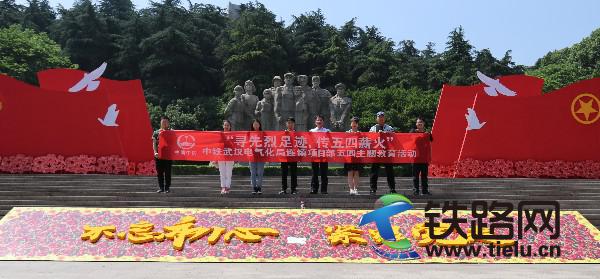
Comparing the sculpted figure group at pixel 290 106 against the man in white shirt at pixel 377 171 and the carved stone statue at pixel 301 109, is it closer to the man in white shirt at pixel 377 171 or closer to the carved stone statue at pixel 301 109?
the carved stone statue at pixel 301 109

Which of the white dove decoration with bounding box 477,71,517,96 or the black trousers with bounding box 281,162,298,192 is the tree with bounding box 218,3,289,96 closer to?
the white dove decoration with bounding box 477,71,517,96

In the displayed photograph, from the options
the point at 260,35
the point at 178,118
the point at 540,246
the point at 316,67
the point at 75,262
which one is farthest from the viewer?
the point at 316,67

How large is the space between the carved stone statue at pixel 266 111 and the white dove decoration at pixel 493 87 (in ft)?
20.9

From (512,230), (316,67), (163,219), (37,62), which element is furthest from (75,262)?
(316,67)

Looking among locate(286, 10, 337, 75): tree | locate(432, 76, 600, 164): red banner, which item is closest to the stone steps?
locate(432, 76, 600, 164): red banner

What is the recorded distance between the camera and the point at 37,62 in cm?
3353

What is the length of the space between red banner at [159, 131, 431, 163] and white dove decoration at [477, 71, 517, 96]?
4197 millimetres

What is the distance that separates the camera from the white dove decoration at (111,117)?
45.9ft

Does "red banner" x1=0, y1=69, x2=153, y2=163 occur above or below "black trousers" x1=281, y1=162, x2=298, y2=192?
above

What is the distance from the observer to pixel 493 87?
48.6 feet

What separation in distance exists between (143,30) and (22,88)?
28.2 m

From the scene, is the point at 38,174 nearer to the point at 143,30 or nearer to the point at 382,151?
the point at 382,151

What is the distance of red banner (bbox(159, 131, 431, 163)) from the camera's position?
1096 cm

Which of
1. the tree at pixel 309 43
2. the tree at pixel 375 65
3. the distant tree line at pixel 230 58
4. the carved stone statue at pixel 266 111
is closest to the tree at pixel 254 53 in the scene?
the distant tree line at pixel 230 58
